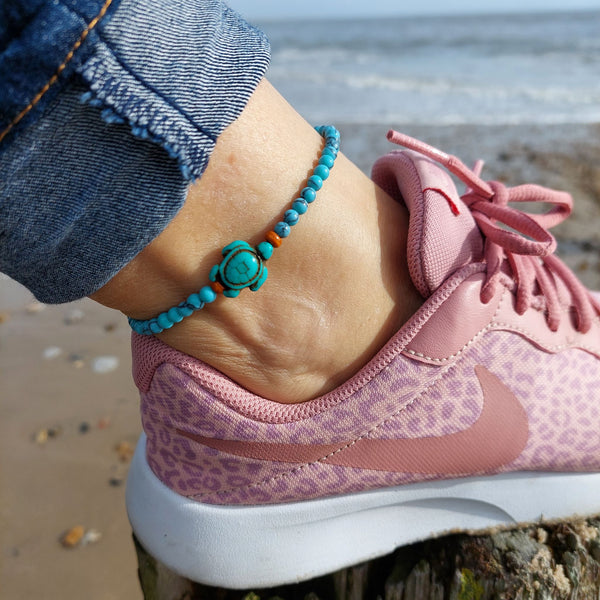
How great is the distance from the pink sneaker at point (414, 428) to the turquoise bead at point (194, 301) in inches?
3.9

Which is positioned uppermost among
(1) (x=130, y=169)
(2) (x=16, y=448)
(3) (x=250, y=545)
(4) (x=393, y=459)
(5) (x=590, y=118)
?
(1) (x=130, y=169)

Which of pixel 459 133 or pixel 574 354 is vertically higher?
pixel 574 354

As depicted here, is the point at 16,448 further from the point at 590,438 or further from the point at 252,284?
the point at 590,438

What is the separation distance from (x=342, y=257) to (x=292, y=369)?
183mm

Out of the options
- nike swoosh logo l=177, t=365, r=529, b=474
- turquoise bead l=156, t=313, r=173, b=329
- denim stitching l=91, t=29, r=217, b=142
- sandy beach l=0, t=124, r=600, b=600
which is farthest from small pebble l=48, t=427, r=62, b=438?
denim stitching l=91, t=29, r=217, b=142

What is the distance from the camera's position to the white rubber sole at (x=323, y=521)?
3.18 feet

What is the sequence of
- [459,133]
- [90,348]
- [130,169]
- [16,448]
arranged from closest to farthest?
[130,169]
[16,448]
[90,348]
[459,133]

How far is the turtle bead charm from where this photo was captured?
0.77 meters

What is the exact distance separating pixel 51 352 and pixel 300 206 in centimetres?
196

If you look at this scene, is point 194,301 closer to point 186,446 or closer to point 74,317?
point 186,446

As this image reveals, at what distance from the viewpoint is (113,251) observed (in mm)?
696

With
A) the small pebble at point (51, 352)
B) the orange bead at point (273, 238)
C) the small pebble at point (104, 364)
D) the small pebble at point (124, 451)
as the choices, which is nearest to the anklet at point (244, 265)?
the orange bead at point (273, 238)

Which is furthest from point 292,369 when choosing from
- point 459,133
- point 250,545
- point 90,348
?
point 459,133

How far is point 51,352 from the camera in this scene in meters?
2.44
